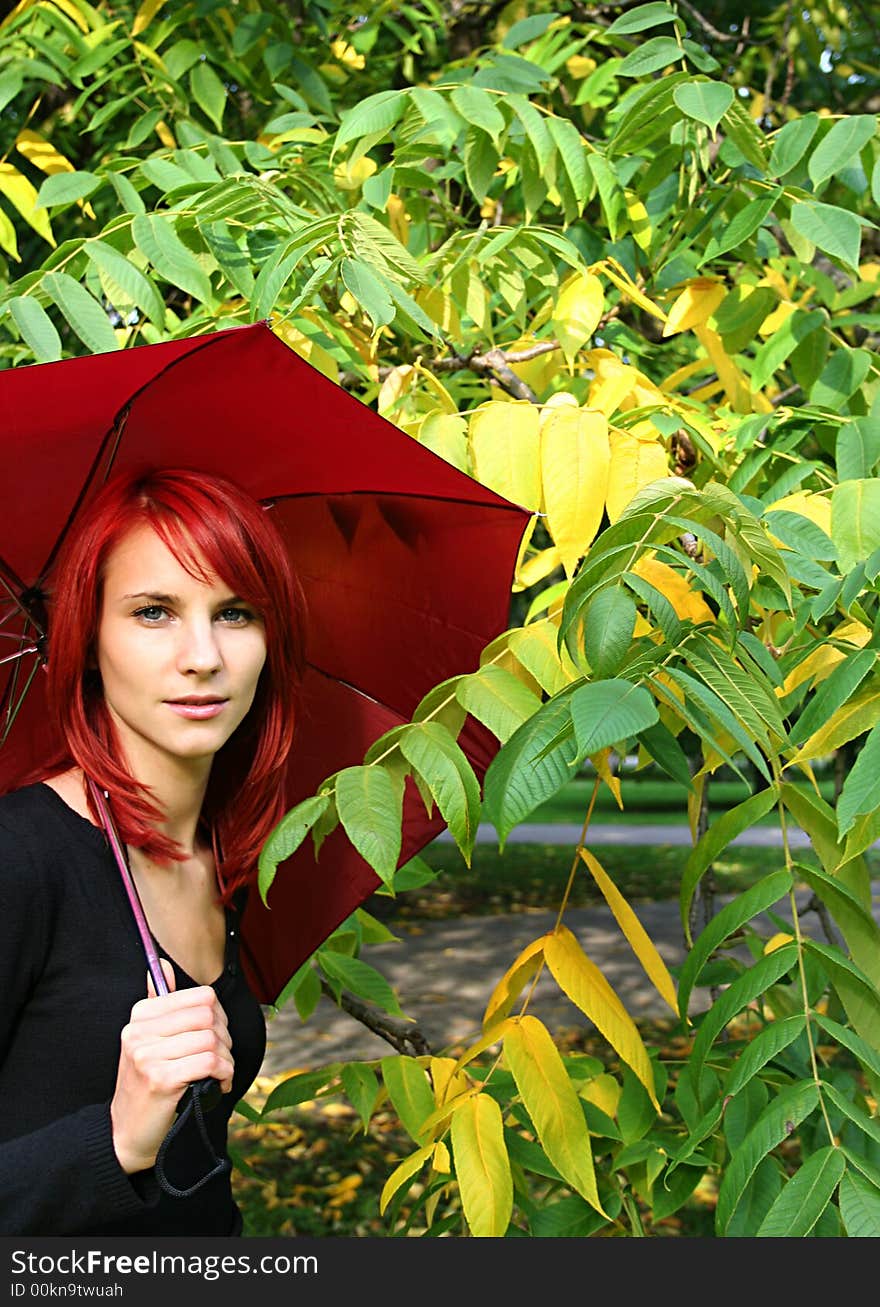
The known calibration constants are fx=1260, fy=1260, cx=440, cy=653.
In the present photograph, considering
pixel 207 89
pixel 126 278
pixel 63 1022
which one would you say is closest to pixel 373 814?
pixel 63 1022

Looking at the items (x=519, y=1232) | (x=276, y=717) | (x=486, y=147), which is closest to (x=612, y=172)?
(x=486, y=147)

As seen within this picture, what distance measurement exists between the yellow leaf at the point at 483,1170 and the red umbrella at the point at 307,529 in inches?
16.9

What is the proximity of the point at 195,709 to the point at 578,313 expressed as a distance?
3.55 ft

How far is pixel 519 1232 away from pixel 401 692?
35.1 inches

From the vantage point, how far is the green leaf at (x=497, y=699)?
1608mm

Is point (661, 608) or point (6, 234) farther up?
point (6, 234)

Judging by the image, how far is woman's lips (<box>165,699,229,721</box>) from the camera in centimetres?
160

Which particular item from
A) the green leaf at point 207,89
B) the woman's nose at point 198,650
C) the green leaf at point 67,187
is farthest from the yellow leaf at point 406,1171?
the green leaf at point 207,89

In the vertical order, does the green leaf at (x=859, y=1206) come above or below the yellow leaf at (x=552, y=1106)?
above

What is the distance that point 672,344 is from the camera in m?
3.64

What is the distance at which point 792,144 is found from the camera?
236 cm

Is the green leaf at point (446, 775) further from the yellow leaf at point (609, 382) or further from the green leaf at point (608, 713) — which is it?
the yellow leaf at point (609, 382)

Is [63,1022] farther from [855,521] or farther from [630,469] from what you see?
[855,521]

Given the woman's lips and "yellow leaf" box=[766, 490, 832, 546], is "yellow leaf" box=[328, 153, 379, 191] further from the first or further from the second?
the woman's lips
